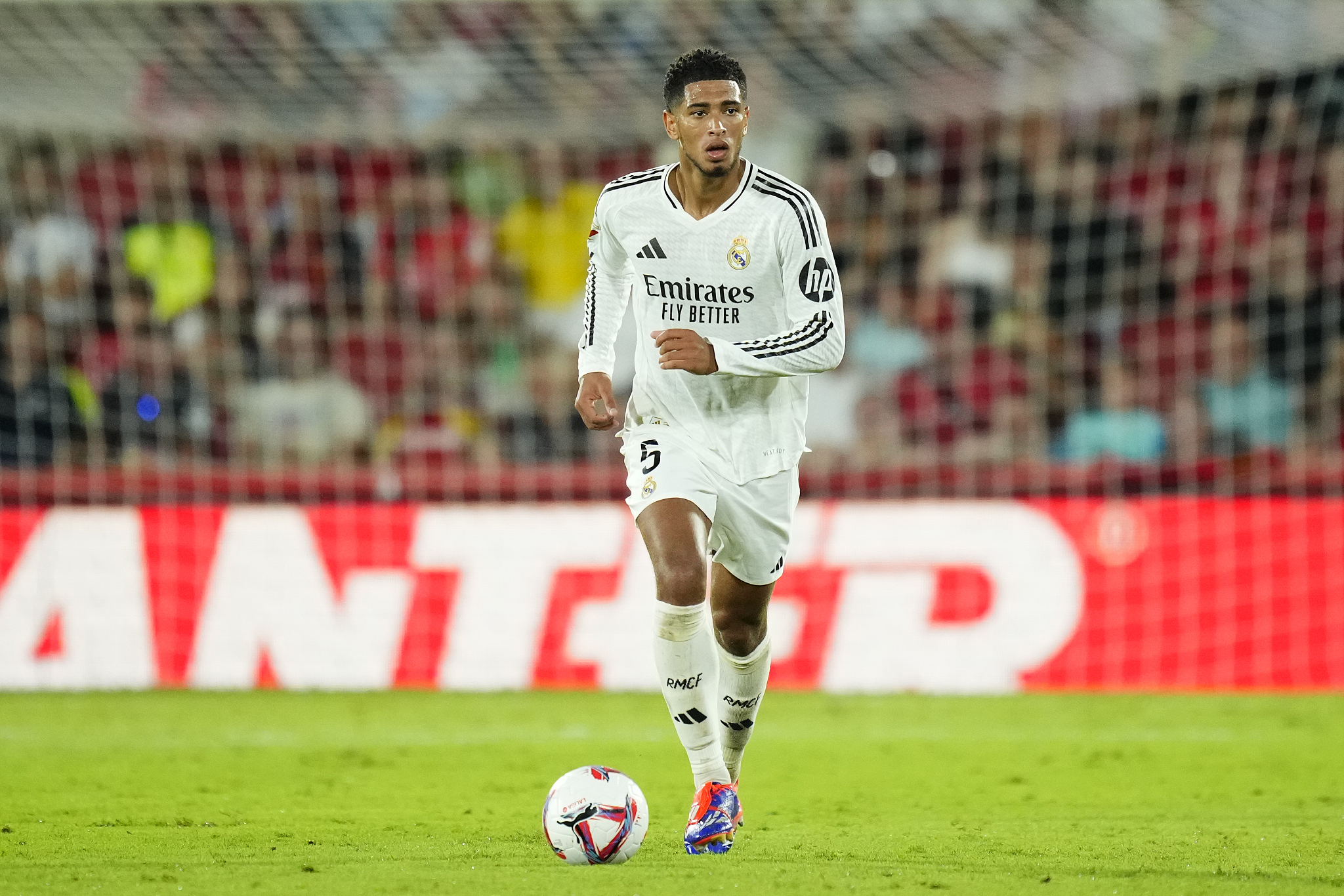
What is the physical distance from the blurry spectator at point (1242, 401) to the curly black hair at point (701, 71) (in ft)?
23.3

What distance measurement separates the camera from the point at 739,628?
509 centimetres

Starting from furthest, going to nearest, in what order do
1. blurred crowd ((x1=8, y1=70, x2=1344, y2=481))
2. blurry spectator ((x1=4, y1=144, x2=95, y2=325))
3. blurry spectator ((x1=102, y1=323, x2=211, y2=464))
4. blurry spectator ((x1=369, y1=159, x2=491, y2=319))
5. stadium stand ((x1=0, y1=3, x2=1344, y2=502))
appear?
blurry spectator ((x1=369, y1=159, x2=491, y2=319)) < blurry spectator ((x1=4, y1=144, x2=95, y2=325)) < blurred crowd ((x1=8, y1=70, x2=1344, y2=481)) < blurry spectator ((x1=102, y1=323, x2=211, y2=464)) < stadium stand ((x1=0, y1=3, x2=1344, y2=502))

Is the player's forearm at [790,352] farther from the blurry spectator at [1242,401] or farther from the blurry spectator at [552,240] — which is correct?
the blurry spectator at [552,240]

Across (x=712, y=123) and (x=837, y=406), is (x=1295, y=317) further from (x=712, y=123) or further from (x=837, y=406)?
(x=712, y=123)

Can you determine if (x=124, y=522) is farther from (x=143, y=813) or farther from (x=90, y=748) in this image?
(x=143, y=813)

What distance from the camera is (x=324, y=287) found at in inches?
A: 477

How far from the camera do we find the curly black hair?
15.7 feet

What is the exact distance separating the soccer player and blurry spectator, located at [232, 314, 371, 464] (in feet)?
20.8

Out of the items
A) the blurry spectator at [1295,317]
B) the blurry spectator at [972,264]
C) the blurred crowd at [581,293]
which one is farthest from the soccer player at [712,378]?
the blurry spectator at [1295,317]

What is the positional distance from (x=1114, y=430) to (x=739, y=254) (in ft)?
21.9

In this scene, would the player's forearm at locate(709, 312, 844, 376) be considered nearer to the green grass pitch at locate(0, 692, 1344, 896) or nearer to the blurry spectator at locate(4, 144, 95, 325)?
the green grass pitch at locate(0, 692, 1344, 896)

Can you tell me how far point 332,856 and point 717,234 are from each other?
78.4 inches

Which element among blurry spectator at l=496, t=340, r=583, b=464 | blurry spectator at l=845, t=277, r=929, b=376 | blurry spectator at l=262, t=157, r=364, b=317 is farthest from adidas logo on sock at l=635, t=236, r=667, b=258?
blurry spectator at l=262, t=157, r=364, b=317

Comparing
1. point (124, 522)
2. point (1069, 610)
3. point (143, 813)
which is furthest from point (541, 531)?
point (143, 813)
